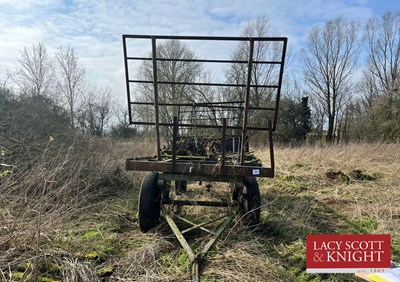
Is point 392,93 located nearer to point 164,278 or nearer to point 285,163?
point 285,163

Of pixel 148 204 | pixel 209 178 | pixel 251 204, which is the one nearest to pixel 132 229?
pixel 148 204

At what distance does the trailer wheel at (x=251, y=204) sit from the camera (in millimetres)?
3725

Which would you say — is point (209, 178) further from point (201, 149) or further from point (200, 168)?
point (201, 149)

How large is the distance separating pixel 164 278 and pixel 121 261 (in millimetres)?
564

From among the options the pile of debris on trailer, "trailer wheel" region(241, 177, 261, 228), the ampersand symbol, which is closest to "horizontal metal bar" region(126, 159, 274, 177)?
"trailer wheel" region(241, 177, 261, 228)

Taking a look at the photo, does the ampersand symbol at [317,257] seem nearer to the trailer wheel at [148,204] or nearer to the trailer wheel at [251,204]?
the trailer wheel at [251,204]

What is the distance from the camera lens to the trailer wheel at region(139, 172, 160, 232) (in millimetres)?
3688

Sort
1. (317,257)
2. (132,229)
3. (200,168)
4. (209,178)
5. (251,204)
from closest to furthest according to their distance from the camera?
1. (317,257)
2. (200,168)
3. (209,178)
4. (251,204)
5. (132,229)

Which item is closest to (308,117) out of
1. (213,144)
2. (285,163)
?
(285,163)

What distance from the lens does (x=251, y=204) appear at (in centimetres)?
376

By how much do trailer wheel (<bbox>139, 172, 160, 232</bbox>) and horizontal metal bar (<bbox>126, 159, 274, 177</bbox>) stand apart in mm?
269

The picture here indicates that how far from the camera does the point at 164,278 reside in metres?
2.59

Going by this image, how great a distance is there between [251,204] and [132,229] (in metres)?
1.62

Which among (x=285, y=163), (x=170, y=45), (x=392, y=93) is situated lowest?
(x=285, y=163)
